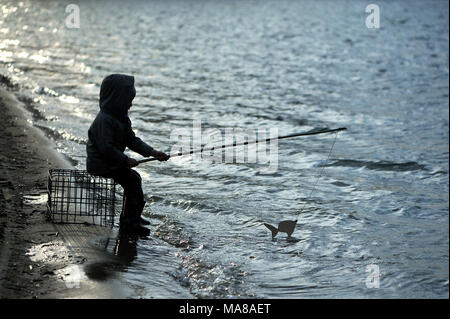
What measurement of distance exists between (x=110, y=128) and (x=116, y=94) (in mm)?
341

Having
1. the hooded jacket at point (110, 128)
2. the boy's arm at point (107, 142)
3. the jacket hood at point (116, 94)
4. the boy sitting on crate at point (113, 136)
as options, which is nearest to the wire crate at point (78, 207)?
the boy sitting on crate at point (113, 136)

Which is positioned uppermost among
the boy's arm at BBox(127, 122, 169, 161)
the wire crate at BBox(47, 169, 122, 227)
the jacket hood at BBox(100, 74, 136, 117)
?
the jacket hood at BBox(100, 74, 136, 117)

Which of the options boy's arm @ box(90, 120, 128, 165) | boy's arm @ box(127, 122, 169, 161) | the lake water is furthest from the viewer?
boy's arm @ box(127, 122, 169, 161)

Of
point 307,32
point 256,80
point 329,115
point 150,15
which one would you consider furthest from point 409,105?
point 150,15

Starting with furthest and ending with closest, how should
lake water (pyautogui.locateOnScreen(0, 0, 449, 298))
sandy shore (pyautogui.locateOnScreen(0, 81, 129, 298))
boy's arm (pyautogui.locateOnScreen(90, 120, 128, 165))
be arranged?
lake water (pyautogui.locateOnScreen(0, 0, 449, 298)), boy's arm (pyautogui.locateOnScreen(90, 120, 128, 165)), sandy shore (pyautogui.locateOnScreen(0, 81, 129, 298))

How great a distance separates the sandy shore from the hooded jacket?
30.9 inches

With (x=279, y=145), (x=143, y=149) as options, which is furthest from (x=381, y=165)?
(x=143, y=149)

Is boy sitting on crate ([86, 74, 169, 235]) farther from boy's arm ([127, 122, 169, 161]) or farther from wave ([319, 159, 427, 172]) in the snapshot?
wave ([319, 159, 427, 172])

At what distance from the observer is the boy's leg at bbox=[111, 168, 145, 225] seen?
6.60 m

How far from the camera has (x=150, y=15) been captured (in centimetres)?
3800

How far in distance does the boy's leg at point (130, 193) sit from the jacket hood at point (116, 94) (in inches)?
24.6

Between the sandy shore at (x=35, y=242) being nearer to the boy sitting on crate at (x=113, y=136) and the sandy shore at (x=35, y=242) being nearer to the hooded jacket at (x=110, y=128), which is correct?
the boy sitting on crate at (x=113, y=136)

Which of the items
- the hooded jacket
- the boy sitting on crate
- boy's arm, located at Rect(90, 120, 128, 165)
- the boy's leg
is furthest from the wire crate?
boy's arm, located at Rect(90, 120, 128, 165)

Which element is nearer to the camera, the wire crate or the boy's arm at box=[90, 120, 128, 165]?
the boy's arm at box=[90, 120, 128, 165]
